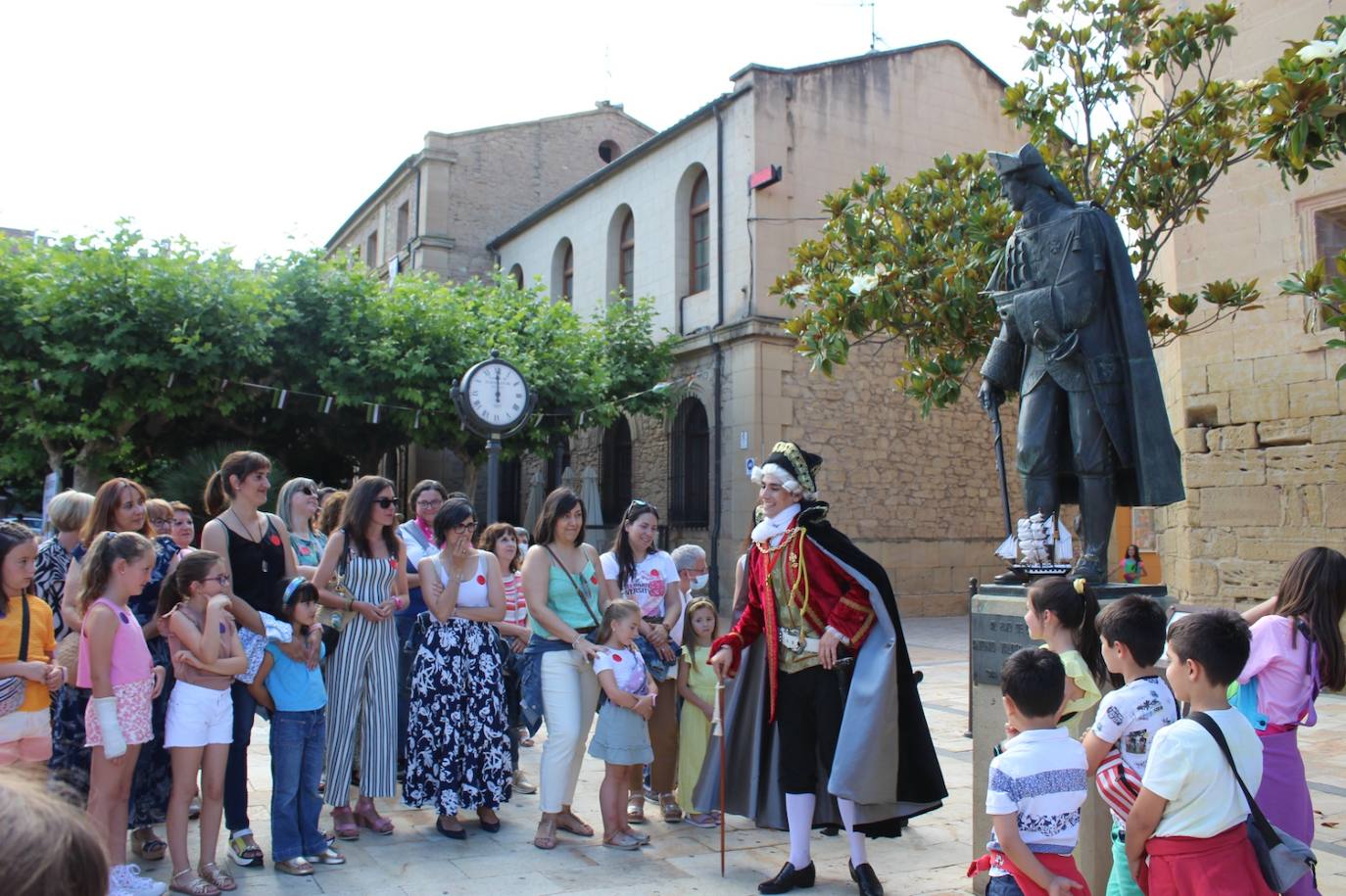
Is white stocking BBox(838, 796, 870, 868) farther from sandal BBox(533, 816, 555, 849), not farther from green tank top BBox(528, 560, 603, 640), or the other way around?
green tank top BBox(528, 560, 603, 640)

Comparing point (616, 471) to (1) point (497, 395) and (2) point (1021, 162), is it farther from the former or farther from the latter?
(2) point (1021, 162)

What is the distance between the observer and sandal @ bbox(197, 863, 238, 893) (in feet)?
14.7

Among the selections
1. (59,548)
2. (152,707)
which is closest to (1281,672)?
(152,707)

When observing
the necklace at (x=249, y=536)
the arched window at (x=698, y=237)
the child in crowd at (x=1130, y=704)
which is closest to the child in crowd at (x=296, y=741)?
the necklace at (x=249, y=536)

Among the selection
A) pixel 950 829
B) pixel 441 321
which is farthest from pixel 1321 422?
pixel 441 321

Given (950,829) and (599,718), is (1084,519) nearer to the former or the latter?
(950,829)

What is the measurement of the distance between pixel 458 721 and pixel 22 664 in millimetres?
2093

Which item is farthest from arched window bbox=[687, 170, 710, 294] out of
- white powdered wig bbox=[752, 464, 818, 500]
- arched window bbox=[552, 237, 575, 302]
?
white powdered wig bbox=[752, 464, 818, 500]

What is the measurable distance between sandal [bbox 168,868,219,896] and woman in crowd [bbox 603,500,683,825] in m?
2.29

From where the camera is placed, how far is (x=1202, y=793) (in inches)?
112

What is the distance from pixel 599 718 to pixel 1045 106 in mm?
6325

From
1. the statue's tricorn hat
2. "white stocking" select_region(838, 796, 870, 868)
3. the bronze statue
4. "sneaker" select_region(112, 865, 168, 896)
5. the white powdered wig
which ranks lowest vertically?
"sneaker" select_region(112, 865, 168, 896)

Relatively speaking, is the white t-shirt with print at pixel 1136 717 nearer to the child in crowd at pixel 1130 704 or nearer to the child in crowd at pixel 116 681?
the child in crowd at pixel 1130 704

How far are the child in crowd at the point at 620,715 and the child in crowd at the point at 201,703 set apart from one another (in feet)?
5.72
